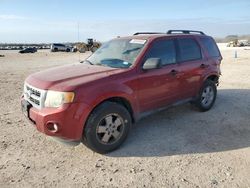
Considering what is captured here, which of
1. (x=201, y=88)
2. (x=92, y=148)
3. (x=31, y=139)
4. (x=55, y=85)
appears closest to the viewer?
(x=55, y=85)

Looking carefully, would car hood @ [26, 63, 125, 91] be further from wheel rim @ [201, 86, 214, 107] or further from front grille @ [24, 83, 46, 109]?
wheel rim @ [201, 86, 214, 107]

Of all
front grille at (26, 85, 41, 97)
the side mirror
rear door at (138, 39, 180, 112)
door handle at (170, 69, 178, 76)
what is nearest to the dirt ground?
rear door at (138, 39, 180, 112)

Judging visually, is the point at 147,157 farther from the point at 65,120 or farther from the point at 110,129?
the point at 65,120

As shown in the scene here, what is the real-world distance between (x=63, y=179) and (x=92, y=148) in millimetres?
765

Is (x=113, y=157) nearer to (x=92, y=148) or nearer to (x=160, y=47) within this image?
(x=92, y=148)

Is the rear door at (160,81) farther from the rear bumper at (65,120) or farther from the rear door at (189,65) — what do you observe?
the rear bumper at (65,120)

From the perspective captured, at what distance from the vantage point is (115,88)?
4371 mm

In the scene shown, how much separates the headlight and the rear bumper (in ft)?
0.21

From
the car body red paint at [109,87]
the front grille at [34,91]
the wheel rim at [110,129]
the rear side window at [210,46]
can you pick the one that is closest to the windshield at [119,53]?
the car body red paint at [109,87]

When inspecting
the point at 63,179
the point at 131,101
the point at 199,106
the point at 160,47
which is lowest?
the point at 63,179

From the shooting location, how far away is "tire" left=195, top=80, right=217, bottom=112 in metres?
6.46

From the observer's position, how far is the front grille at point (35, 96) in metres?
4.12

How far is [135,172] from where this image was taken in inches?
152

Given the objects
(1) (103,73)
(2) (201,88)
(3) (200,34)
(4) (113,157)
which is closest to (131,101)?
(1) (103,73)
